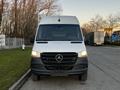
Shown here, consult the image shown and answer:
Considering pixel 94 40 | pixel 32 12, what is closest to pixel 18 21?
pixel 32 12

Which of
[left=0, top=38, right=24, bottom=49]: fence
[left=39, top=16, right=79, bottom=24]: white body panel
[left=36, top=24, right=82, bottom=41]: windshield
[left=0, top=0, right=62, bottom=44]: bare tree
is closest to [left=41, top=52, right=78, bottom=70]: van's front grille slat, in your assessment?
[left=36, top=24, right=82, bottom=41]: windshield

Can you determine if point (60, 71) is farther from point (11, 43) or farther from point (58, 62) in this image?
point (11, 43)

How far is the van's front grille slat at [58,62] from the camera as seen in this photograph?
10445mm

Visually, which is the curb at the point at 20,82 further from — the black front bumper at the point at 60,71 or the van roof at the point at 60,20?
the van roof at the point at 60,20

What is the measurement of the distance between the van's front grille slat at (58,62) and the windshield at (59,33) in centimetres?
138

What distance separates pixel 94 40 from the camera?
6456 centimetres

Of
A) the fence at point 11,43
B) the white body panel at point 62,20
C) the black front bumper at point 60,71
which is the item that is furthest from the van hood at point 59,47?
the fence at point 11,43

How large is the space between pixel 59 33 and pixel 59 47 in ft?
4.89

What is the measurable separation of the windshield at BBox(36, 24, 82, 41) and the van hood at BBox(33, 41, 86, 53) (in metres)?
0.57

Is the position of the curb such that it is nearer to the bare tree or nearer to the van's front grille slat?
the van's front grille slat

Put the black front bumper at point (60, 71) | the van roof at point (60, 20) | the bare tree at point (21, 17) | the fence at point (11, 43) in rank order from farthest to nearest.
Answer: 1. the bare tree at point (21, 17)
2. the fence at point (11, 43)
3. the van roof at point (60, 20)
4. the black front bumper at point (60, 71)

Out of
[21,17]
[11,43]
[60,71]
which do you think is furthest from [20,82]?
[21,17]

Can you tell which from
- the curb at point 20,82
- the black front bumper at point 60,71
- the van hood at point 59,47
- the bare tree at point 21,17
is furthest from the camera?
the bare tree at point 21,17

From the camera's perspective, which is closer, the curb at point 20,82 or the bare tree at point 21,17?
the curb at point 20,82
